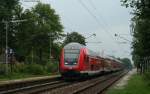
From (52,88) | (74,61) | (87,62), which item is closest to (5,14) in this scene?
(87,62)

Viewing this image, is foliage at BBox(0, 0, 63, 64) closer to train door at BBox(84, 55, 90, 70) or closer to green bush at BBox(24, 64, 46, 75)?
green bush at BBox(24, 64, 46, 75)

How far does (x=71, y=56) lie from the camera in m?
45.2

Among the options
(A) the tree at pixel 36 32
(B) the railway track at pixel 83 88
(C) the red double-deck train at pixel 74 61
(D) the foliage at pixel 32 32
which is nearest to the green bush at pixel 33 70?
(D) the foliage at pixel 32 32

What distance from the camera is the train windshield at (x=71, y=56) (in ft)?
147

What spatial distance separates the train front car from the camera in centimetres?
4441

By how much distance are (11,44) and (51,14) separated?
91.7 feet

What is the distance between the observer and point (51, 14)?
116m

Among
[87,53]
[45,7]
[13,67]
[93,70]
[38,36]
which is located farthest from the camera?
[45,7]

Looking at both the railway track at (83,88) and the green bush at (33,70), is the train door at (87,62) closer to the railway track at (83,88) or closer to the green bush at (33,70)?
the railway track at (83,88)

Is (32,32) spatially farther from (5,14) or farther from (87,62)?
(87,62)

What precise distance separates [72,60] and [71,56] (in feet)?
Answer: 1.34

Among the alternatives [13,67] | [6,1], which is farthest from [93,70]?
[6,1]

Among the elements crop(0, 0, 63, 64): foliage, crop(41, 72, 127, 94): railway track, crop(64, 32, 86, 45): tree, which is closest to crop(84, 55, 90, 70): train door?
crop(41, 72, 127, 94): railway track

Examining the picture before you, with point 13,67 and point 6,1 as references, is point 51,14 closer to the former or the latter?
point 6,1
